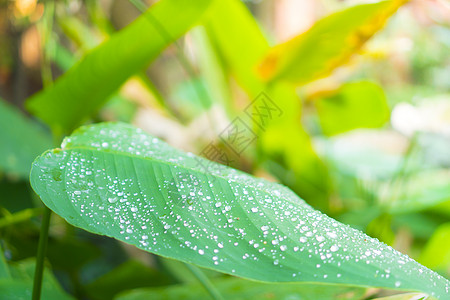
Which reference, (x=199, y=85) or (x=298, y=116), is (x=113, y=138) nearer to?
(x=298, y=116)

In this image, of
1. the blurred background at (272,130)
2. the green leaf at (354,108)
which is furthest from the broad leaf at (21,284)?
the green leaf at (354,108)

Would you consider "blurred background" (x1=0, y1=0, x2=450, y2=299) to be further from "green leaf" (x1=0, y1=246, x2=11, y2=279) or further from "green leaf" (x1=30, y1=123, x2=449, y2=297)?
"green leaf" (x1=30, y1=123, x2=449, y2=297)

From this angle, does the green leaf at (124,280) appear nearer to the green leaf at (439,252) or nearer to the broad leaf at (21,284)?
the broad leaf at (21,284)

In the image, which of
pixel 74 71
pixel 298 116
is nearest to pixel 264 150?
pixel 298 116

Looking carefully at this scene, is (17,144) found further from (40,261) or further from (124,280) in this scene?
(40,261)

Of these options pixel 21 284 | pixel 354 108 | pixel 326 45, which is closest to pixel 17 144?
pixel 21 284

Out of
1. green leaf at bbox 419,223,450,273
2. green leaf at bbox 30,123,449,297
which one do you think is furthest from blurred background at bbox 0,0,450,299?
green leaf at bbox 30,123,449,297
